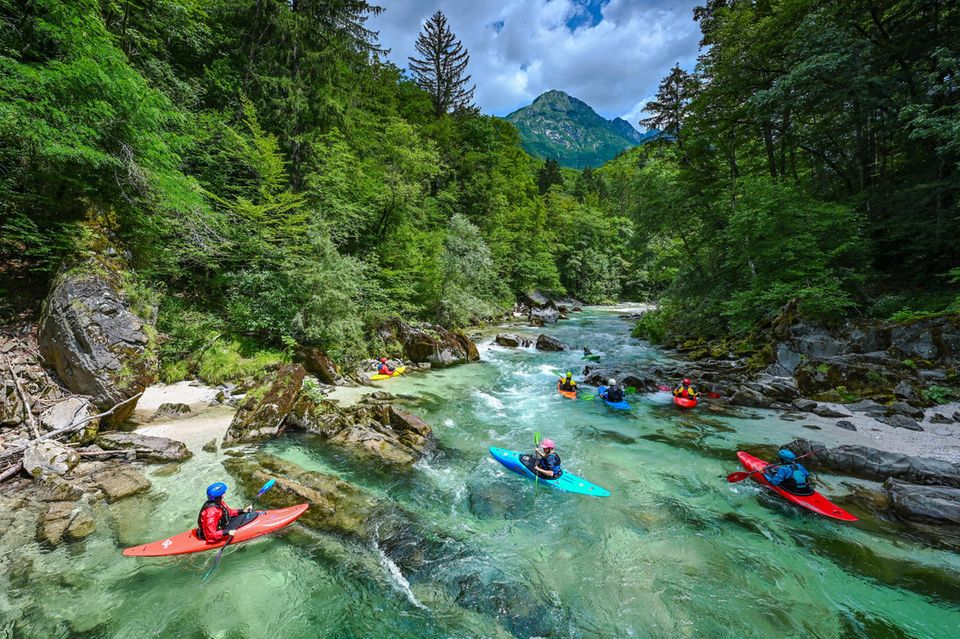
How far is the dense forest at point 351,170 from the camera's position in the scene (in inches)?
327

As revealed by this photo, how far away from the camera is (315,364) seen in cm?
1202

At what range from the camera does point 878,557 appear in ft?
15.9

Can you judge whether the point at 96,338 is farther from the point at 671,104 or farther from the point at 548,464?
the point at 671,104

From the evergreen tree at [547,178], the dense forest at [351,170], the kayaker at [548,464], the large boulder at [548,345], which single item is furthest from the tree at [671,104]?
the evergreen tree at [547,178]

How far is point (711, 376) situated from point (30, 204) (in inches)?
814

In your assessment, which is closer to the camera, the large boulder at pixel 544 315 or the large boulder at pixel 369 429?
the large boulder at pixel 369 429

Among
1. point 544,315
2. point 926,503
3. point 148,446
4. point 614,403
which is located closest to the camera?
point 926,503

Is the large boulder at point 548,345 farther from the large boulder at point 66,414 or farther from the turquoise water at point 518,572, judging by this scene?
the large boulder at point 66,414

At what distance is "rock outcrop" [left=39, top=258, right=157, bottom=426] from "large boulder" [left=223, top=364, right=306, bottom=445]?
86.1 inches

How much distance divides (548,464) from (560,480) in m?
0.37

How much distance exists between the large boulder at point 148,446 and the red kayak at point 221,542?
252cm

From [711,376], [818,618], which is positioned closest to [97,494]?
[818,618]

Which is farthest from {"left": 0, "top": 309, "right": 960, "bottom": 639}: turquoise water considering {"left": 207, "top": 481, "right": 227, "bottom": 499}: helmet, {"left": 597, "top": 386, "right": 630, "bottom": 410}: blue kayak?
{"left": 597, "top": 386, "right": 630, "bottom": 410}: blue kayak

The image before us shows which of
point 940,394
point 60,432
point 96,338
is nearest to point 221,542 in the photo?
point 60,432
